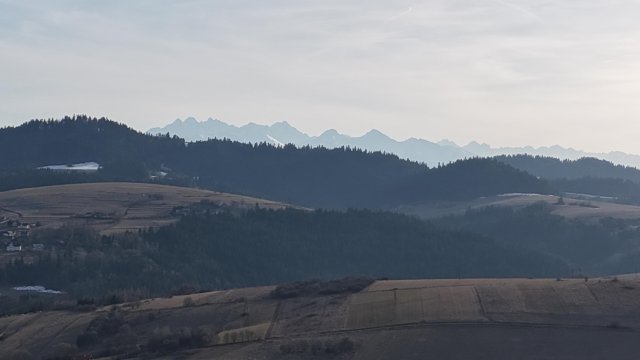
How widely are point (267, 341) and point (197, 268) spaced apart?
319 ft

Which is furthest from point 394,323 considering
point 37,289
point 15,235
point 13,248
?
point 15,235

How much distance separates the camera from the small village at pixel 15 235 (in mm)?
166000

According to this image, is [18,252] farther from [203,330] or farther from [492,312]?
[492,312]

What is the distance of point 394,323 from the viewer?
270ft

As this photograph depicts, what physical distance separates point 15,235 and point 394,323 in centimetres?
10626

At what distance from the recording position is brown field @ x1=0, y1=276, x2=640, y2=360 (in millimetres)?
74438

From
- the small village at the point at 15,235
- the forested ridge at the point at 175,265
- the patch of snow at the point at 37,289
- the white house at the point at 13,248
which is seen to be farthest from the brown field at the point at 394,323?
the small village at the point at 15,235

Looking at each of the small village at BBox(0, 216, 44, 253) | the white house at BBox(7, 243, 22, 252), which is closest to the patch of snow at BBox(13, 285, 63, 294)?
the small village at BBox(0, 216, 44, 253)

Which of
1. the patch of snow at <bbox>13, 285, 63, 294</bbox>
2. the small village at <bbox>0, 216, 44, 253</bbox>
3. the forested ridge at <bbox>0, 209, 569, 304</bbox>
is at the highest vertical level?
the small village at <bbox>0, 216, 44, 253</bbox>

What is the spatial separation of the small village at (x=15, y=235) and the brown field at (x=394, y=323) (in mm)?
65095

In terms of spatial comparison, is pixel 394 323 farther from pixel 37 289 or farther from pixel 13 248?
pixel 13 248

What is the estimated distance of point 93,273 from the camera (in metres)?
156

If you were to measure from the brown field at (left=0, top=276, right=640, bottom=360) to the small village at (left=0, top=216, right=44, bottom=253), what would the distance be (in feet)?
214

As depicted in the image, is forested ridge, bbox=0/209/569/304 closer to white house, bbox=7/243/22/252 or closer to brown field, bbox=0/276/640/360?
white house, bbox=7/243/22/252
